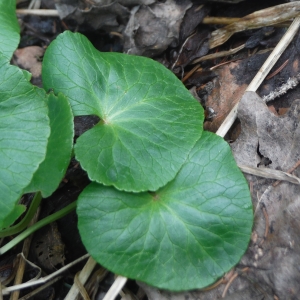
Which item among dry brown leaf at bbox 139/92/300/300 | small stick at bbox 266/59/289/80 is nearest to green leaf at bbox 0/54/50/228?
dry brown leaf at bbox 139/92/300/300

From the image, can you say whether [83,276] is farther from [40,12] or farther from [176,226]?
[40,12]

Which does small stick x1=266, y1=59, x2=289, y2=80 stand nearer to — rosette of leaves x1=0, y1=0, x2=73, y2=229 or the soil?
the soil

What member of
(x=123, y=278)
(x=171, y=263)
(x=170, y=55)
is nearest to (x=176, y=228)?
Result: (x=171, y=263)

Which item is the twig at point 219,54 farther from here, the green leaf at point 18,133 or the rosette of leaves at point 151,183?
the green leaf at point 18,133

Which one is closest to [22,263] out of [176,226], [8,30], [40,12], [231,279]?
[176,226]

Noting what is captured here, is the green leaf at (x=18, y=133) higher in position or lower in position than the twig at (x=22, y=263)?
higher

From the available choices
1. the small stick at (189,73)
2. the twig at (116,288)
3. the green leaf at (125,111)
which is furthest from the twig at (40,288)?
the small stick at (189,73)
